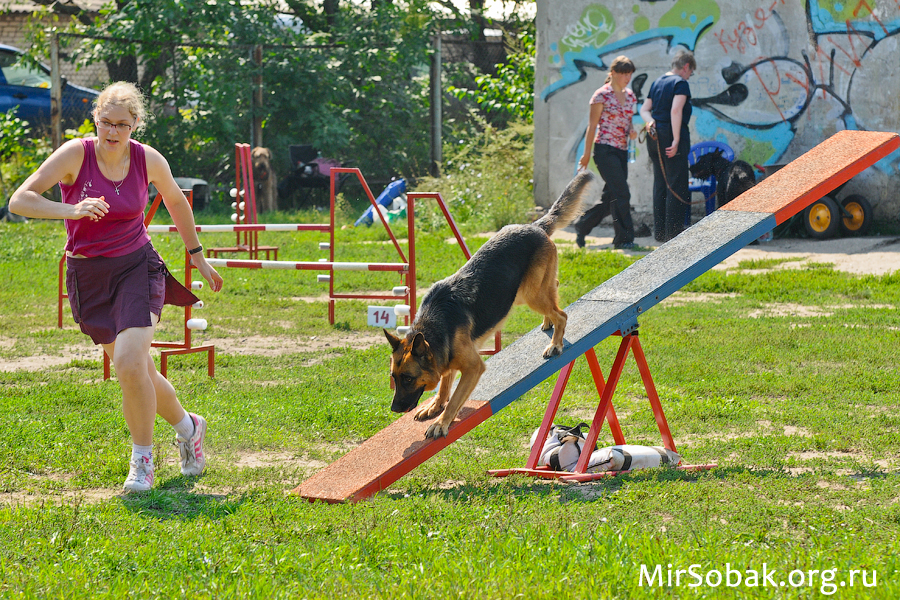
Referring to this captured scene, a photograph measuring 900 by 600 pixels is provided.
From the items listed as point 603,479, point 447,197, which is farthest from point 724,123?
point 603,479

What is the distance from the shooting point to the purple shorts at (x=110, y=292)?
4117 mm

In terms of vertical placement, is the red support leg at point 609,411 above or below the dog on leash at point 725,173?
below

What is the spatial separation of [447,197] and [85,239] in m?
12.6

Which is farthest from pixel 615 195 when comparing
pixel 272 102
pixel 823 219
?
pixel 272 102

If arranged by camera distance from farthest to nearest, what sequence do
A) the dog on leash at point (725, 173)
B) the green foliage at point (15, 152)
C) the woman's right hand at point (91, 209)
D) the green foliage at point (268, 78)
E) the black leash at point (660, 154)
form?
the green foliage at point (268, 78) < the green foliage at point (15, 152) < the dog on leash at point (725, 173) < the black leash at point (660, 154) < the woman's right hand at point (91, 209)

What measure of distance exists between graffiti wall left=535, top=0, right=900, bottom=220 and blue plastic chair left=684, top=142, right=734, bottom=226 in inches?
5.6

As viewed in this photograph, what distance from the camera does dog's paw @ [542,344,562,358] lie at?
15.1 feet

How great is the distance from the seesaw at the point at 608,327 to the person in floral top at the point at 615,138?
20.2ft

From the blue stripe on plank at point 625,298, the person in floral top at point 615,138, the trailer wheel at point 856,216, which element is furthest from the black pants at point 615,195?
the blue stripe on plank at point 625,298

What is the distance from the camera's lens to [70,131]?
16438 mm

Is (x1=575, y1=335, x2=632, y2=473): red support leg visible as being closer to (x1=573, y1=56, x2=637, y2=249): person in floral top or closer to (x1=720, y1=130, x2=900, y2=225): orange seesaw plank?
(x1=720, y1=130, x2=900, y2=225): orange seesaw plank

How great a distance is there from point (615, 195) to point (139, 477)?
9202mm

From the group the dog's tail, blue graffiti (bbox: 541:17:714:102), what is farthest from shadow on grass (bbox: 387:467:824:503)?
blue graffiti (bbox: 541:17:714:102)

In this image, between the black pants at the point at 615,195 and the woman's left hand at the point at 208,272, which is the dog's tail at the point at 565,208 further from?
the black pants at the point at 615,195
